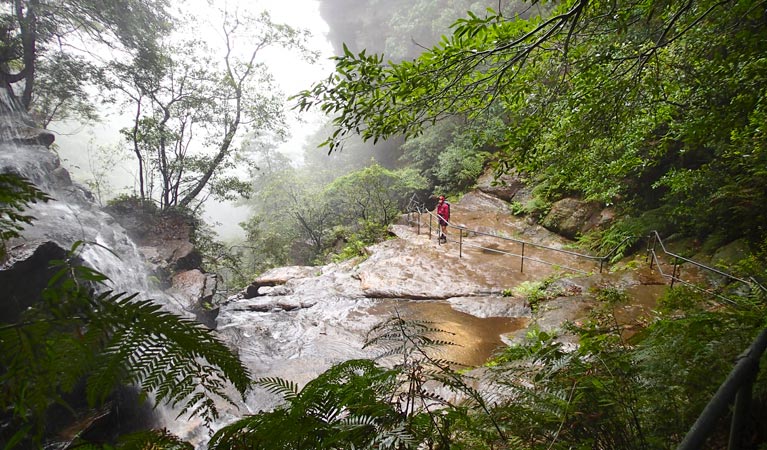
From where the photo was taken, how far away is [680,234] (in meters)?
7.05

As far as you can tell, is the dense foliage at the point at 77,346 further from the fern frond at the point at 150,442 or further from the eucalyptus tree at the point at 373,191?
the eucalyptus tree at the point at 373,191

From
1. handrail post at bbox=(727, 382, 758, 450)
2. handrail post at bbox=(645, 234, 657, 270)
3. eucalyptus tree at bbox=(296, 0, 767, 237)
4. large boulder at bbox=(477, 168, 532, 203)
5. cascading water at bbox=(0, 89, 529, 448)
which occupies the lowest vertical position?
cascading water at bbox=(0, 89, 529, 448)

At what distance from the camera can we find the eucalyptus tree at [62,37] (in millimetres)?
9633

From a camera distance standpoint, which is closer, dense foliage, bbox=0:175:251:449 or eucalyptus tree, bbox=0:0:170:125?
dense foliage, bbox=0:175:251:449

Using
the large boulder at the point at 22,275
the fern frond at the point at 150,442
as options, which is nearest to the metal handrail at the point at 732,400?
the fern frond at the point at 150,442

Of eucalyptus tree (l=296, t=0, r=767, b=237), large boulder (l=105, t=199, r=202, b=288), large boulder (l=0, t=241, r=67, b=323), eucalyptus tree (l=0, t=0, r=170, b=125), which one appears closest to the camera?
eucalyptus tree (l=296, t=0, r=767, b=237)

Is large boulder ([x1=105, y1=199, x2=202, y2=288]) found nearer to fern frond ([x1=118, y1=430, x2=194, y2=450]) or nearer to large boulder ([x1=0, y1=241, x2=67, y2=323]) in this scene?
large boulder ([x1=0, y1=241, x2=67, y2=323])

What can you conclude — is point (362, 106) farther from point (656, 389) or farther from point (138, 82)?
point (138, 82)

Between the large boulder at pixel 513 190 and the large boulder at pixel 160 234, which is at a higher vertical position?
the large boulder at pixel 513 190

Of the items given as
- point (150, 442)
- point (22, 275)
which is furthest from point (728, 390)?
point (22, 275)

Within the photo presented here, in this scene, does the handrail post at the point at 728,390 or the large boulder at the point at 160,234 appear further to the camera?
the large boulder at the point at 160,234

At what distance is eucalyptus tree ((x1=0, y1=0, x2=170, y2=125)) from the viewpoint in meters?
9.63

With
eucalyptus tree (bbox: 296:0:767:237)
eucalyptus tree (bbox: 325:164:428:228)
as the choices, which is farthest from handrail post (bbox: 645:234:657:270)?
eucalyptus tree (bbox: 325:164:428:228)

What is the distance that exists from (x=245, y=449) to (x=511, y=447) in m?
1.11
